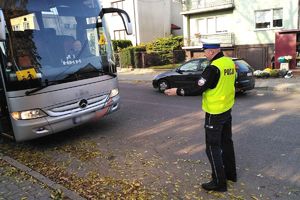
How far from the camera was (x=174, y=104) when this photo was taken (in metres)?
10.1

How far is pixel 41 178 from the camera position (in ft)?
15.5

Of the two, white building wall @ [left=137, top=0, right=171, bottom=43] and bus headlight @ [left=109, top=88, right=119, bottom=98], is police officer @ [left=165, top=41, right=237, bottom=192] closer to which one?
bus headlight @ [left=109, top=88, right=119, bottom=98]

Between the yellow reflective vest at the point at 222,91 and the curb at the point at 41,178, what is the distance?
6.87 ft

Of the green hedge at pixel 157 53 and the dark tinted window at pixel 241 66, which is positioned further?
the green hedge at pixel 157 53

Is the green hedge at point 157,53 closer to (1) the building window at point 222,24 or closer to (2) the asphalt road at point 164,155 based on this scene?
(1) the building window at point 222,24

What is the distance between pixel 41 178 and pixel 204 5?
21.5 metres

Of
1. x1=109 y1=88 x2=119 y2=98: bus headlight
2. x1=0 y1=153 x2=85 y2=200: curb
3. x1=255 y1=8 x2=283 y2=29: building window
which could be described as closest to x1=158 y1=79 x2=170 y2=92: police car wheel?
x1=109 y1=88 x2=119 y2=98: bus headlight

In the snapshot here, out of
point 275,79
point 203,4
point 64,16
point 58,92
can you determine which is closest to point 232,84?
point 58,92

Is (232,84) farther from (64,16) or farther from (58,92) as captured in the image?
(64,16)

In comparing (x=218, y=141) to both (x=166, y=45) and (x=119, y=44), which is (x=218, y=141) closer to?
(x=166, y=45)

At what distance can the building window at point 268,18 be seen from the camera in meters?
20.6

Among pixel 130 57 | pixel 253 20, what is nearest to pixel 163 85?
pixel 253 20

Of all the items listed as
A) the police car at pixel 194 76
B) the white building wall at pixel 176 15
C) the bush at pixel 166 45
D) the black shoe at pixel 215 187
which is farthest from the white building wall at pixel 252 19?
the black shoe at pixel 215 187

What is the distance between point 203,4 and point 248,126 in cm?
1851
